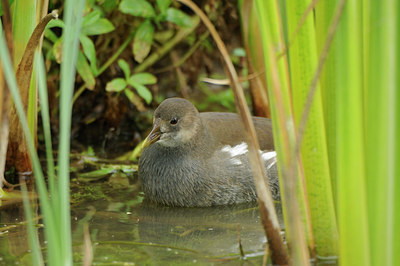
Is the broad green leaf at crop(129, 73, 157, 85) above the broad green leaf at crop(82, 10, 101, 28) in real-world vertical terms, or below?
below

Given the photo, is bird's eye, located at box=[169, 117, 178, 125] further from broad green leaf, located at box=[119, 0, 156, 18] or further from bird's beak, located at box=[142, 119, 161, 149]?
broad green leaf, located at box=[119, 0, 156, 18]

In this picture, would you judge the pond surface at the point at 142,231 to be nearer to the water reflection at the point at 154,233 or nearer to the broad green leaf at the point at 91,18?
the water reflection at the point at 154,233

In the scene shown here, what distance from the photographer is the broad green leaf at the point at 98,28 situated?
4250 millimetres

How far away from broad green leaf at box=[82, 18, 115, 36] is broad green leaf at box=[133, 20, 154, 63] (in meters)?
0.42

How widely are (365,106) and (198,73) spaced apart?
3642 mm

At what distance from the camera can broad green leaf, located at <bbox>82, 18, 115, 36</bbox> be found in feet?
13.9

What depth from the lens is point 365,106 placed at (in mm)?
2158

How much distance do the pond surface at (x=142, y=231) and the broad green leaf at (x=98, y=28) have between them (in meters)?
1.03

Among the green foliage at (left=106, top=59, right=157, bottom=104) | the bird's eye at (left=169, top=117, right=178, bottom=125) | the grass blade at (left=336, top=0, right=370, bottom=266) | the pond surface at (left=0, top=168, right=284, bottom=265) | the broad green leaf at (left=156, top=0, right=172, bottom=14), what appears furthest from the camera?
the green foliage at (left=106, top=59, right=157, bottom=104)

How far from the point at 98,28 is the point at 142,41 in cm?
49

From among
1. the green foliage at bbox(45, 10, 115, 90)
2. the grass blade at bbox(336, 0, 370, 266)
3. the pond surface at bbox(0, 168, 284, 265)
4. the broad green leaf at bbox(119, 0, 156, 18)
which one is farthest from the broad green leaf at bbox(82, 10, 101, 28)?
the grass blade at bbox(336, 0, 370, 266)

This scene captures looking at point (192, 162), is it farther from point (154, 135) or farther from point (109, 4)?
point (109, 4)

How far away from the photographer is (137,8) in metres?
4.40

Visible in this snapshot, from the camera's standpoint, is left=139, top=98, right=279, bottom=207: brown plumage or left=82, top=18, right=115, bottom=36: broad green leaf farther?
left=82, top=18, right=115, bottom=36: broad green leaf
